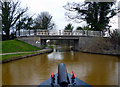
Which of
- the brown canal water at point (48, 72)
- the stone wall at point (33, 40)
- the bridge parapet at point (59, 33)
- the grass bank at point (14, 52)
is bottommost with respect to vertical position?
the brown canal water at point (48, 72)

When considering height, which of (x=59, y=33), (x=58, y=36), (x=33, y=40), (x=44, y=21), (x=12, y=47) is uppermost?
(x=44, y=21)

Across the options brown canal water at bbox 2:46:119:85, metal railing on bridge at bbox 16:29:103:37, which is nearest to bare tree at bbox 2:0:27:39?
metal railing on bridge at bbox 16:29:103:37

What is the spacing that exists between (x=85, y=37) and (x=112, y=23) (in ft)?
19.7

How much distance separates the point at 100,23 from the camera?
19672mm

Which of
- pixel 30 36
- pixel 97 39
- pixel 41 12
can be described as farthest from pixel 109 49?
pixel 41 12

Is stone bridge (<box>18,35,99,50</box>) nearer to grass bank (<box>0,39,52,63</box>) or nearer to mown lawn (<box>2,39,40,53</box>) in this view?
mown lawn (<box>2,39,40,53</box>)

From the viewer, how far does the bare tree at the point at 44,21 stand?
33.1m

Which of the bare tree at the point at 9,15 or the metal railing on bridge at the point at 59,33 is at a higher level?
the bare tree at the point at 9,15

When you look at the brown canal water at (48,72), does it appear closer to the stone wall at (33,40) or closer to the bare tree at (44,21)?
the stone wall at (33,40)

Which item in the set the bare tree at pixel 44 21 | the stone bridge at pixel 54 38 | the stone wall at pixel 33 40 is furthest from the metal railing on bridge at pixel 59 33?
the bare tree at pixel 44 21

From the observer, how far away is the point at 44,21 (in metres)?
Answer: 33.8

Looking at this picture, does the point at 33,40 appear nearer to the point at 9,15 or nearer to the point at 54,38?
the point at 54,38

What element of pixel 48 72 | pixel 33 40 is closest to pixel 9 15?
pixel 33 40

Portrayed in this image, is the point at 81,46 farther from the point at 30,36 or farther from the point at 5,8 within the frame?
the point at 5,8
